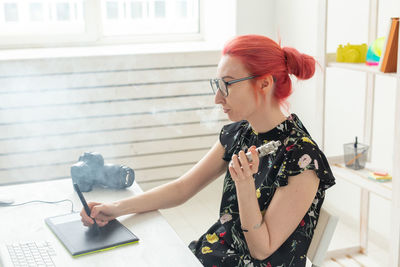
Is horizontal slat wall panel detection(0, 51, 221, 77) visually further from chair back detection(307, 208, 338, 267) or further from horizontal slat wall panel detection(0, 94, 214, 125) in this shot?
chair back detection(307, 208, 338, 267)

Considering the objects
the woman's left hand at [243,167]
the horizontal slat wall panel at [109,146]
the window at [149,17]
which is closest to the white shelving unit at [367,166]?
the woman's left hand at [243,167]

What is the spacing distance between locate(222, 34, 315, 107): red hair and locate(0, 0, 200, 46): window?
2420mm

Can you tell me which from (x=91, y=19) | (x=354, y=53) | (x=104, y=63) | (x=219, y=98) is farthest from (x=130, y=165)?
(x=219, y=98)

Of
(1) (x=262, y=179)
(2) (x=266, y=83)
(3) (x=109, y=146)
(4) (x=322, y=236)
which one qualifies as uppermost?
(2) (x=266, y=83)

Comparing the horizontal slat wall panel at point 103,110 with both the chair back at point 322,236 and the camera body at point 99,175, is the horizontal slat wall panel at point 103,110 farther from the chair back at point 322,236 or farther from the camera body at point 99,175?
the chair back at point 322,236

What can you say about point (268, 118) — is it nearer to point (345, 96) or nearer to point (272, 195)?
point (272, 195)

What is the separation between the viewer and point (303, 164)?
4.93 ft

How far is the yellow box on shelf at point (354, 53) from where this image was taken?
2535 mm

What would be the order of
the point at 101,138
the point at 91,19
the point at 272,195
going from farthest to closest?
the point at 91,19 → the point at 101,138 → the point at 272,195

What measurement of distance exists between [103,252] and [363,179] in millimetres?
1458

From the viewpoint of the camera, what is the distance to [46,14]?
376 cm

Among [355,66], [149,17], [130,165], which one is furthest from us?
[149,17]

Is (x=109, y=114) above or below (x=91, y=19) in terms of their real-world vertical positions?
below

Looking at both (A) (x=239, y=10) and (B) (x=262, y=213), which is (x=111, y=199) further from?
(A) (x=239, y=10)
